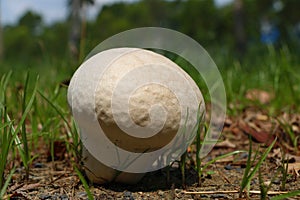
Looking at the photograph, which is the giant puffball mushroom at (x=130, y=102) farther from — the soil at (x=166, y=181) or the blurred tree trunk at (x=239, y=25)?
the blurred tree trunk at (x=239, y=25)

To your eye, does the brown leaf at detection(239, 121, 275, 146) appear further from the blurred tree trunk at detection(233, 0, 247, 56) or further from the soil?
the blurred tree trunk at detection(233, 0, 247, 56)

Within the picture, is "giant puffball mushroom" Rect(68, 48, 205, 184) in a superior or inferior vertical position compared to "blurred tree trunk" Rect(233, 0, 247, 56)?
inferior

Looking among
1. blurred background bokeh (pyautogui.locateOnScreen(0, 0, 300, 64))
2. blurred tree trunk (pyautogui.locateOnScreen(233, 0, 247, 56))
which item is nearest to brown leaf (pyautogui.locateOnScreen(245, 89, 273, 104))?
blurred background bokeh (pyautogui.locateOnScreen(0, 0, 300, 64))

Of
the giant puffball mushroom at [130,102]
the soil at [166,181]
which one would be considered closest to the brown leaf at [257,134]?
the soil at [166,181]

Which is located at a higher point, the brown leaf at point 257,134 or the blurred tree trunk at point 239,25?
the blurred tree trunk at point 239,25

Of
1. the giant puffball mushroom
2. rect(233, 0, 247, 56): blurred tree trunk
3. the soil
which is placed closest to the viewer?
the giant puffball mushroom

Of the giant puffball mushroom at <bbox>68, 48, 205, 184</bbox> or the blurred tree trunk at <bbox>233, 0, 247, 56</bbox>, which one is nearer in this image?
the giant puffball mushroom at <bbox>68, 48, 205, 184</bbox>

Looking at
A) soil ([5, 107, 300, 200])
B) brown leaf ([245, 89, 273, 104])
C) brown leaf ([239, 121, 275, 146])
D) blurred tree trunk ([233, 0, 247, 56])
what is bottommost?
soil ([5, 107, 300, 200])

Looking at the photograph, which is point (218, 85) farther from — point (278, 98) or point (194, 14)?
point (194, 14)

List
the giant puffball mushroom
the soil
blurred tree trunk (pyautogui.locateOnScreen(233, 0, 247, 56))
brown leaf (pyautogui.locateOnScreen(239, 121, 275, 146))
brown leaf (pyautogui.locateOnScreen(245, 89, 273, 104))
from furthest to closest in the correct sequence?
blurred tree trunk (pyautogui.locateOnScreen(233, 0, 247, 56)) → brown leaf (pyautogui.locateOnScreen(245, 89, 273, 104)) → brown leaf (pyautogui.locateOnScreen(239, 121, 275, 146)) → the soil → the giant puffball mushroom
